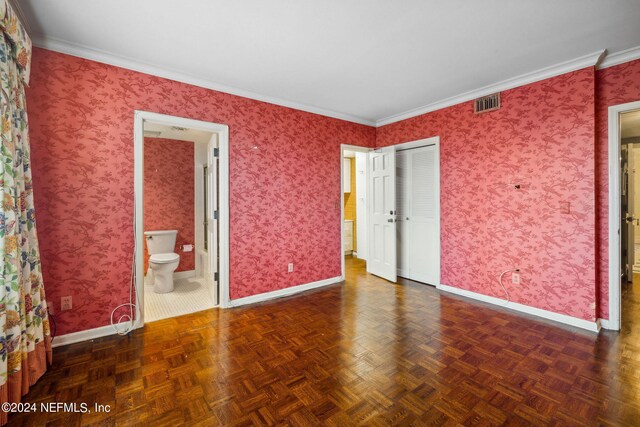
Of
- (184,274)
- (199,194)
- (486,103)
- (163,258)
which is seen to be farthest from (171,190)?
(486,103)

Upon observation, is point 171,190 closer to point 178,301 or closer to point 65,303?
point 178,301

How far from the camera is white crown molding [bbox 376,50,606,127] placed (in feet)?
8.67

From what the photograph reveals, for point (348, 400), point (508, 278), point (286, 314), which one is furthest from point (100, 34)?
point (508, 278)

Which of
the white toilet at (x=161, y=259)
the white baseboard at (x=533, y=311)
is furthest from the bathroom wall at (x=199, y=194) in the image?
the white baseboard at (x=533, y=311)

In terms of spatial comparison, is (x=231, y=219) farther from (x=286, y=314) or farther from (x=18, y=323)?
(x=18, y=323)

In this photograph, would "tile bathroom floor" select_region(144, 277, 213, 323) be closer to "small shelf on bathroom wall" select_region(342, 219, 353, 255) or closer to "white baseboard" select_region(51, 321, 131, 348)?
"white baseboard" select_region(51, 321, 131, 348)

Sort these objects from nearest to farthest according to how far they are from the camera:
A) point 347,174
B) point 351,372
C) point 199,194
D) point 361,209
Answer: point 351,372
point 199,194
point 361,209
point 347,174

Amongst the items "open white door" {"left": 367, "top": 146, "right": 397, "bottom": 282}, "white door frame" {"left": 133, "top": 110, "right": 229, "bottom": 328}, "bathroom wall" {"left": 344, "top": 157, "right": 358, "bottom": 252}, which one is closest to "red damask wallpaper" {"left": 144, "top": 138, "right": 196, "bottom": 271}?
"white door frame" {"left": 133, "top": 110, "right": 229, "bottom": 328}

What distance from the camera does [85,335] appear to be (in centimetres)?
248

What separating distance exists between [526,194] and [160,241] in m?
4.64

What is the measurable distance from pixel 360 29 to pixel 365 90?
1226mm

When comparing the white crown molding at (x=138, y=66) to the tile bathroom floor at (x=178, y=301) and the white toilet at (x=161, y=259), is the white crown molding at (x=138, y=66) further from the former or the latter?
the tile bathroom floor at (x=178, y=301)

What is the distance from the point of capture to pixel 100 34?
227 centimetres

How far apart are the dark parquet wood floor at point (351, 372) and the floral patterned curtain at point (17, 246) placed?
0.21m
